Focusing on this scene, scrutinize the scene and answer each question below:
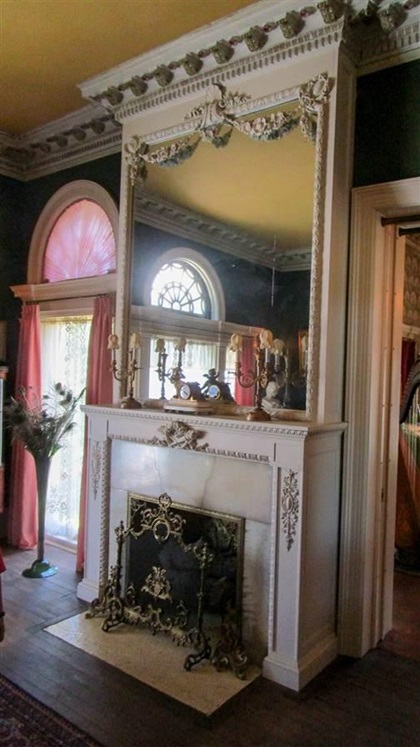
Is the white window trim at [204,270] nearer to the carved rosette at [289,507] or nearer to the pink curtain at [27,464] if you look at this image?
the carved rosette at [289,507]

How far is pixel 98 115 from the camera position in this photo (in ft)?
12.4

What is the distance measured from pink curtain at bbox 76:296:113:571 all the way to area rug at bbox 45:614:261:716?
831 mm

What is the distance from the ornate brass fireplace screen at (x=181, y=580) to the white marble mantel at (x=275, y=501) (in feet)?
0.29

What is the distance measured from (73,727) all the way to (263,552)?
3.60 ft

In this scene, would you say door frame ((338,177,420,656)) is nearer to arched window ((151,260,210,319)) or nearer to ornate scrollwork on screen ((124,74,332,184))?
ornate scrollwork on screen ((124,74,332,184))

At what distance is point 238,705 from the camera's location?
2.34 m

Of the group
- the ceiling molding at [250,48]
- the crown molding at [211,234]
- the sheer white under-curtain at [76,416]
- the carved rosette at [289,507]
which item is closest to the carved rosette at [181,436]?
the carved rosette at [289,507]

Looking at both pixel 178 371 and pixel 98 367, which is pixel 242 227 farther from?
pixel 98 367

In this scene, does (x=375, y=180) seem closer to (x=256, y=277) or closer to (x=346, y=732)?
(x=256, y=277)

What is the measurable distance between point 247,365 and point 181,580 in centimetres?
124

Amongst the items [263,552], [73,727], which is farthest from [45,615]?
[263,552]

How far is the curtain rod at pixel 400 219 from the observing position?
273cm

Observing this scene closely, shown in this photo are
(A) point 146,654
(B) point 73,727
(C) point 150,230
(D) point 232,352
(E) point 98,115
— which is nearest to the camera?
(B) point 73,727

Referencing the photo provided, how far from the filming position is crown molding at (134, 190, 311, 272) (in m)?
2.78
